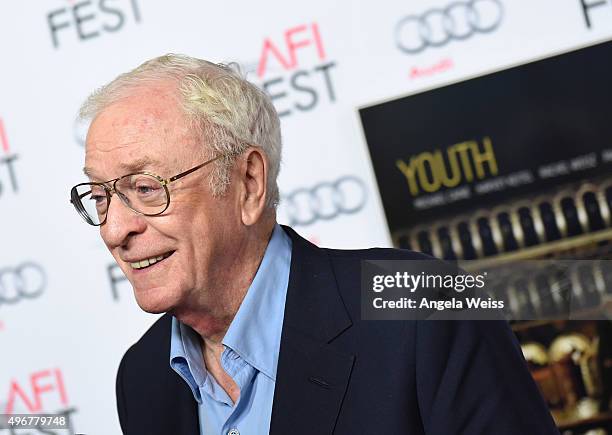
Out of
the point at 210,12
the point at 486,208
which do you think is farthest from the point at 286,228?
the point at 210,12

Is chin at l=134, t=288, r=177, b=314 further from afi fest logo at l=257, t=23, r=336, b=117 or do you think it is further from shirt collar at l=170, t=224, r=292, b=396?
afi fest logo at l=257, t=23, r=336, b=117

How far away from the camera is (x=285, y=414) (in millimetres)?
1324

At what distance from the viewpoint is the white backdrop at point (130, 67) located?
2.35 meters

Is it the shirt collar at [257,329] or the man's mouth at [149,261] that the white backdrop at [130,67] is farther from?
the man's mouth at [149,261]

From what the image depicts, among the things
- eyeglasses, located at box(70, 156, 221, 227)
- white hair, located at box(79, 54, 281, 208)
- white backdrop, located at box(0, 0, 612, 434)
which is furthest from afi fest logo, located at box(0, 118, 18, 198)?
eyeglasses, located at box(70, 156, 221, 227)

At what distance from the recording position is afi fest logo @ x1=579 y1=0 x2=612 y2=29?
7.61 ft

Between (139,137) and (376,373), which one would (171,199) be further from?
(376,373)

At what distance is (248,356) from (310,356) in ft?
0.29

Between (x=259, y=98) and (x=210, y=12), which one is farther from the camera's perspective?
(x=210, y=12)

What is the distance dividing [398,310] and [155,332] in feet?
1.44

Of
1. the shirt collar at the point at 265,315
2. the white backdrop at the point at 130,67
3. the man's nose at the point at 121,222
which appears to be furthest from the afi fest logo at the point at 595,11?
the man's nose at the point at 121,222

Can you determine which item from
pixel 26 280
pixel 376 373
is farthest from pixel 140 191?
pixel 26 280

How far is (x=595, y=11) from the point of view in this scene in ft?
7.62

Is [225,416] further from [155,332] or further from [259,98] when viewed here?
[259,98]
